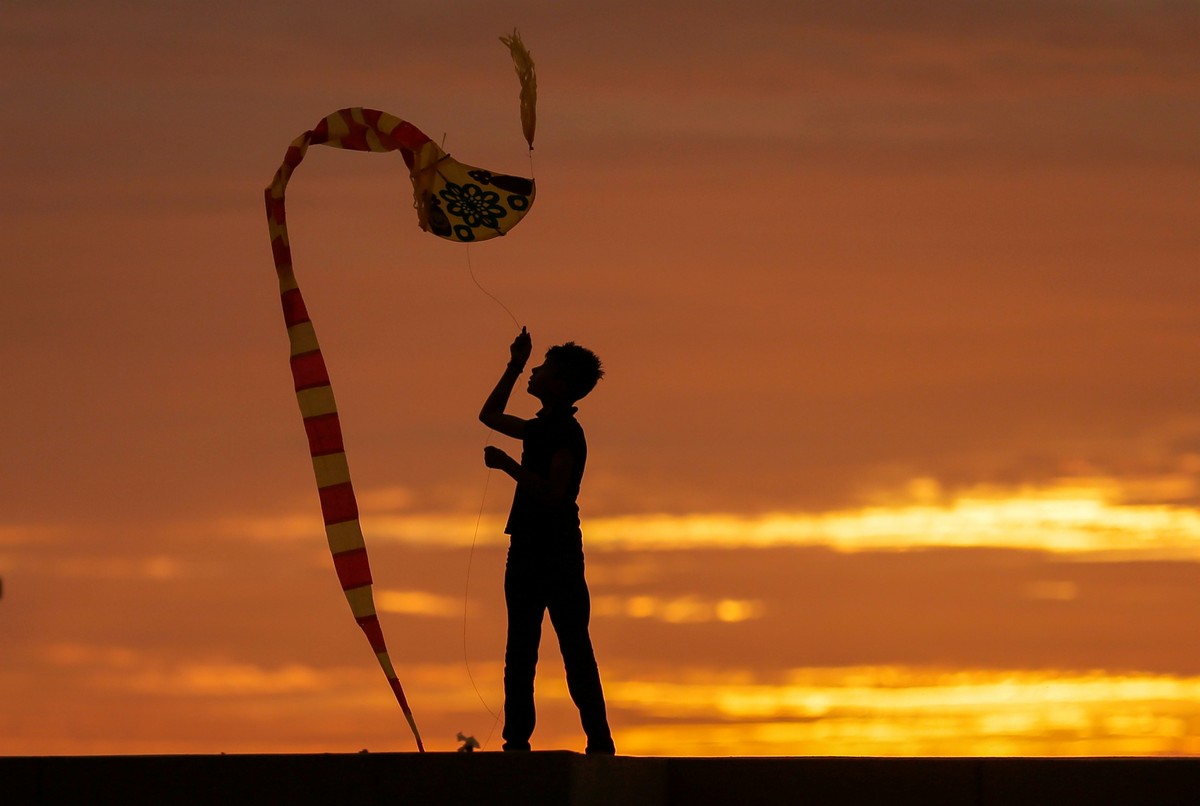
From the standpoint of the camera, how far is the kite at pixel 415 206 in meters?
12.3

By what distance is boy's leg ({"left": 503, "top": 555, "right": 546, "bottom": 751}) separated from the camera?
11.0 m

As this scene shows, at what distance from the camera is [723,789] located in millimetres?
11617

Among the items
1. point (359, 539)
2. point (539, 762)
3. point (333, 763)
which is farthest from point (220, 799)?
point (359, 539)

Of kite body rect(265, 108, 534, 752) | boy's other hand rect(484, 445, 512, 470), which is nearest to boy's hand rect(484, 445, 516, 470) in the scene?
boy's other hand rect(484, 445, 512, 470)

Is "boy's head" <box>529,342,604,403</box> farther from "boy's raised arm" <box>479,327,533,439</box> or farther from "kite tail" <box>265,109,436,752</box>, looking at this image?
"kite tail" <box>265,109,436,752</box>

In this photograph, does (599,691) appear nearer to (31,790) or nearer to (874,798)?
(874,798)

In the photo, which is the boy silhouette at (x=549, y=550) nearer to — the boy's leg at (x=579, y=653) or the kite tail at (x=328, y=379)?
the boy's leg at (x=579, y=653)

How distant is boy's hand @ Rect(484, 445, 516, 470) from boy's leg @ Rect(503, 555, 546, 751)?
0.60 metres

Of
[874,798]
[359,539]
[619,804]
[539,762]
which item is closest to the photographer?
[539,762]

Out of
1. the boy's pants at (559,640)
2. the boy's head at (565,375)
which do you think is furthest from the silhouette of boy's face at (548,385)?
the boy's pants at (559,640)

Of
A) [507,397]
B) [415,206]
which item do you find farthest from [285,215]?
[507,397]

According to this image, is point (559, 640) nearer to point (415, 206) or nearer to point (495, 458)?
point (495, 458)

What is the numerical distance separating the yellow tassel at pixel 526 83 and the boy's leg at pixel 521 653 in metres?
2.79

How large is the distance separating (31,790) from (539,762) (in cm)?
270
